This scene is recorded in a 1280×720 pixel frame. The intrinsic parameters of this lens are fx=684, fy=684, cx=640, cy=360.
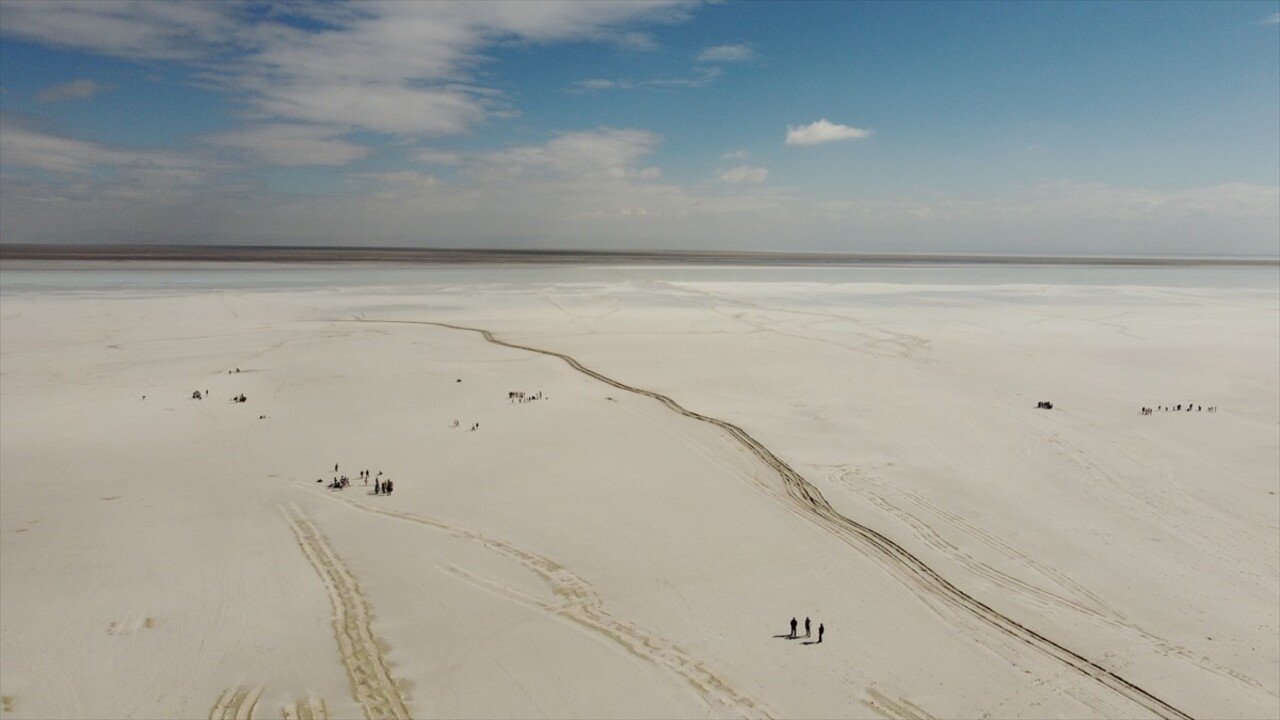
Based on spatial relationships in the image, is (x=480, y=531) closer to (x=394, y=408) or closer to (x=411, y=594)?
(x=411, y=594)

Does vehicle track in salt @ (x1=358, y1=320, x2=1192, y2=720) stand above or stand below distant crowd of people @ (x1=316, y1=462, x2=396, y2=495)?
below

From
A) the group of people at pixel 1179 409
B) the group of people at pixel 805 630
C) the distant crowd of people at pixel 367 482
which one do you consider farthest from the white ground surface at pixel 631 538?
the group of people at pixel 1179 409

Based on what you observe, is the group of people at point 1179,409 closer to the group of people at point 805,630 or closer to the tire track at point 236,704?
the group of people at point 805,630

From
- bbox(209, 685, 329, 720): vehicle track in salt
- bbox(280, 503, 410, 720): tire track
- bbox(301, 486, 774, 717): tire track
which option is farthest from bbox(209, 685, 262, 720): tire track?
bbox(301, 486, 774, 717): tire track

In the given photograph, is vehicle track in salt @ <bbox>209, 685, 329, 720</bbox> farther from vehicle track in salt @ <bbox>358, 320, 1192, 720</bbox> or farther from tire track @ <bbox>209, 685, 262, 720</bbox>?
vehicle track in salt @ <bbox>358, 320, 1192, 720</bbox>

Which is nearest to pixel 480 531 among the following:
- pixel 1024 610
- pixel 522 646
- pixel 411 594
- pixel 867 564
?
pixel 411 594

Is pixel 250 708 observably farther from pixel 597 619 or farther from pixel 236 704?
pixel 597 619
